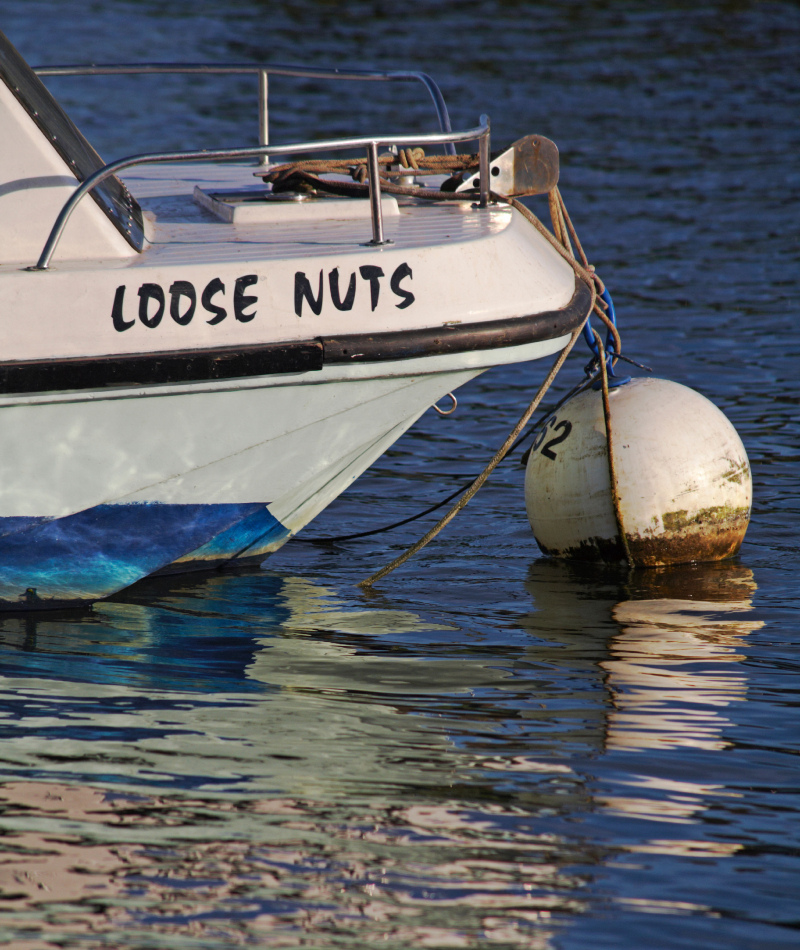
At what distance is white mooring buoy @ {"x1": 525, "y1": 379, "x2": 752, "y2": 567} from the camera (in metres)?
5.52

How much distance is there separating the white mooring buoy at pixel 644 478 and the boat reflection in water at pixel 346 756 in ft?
0.70

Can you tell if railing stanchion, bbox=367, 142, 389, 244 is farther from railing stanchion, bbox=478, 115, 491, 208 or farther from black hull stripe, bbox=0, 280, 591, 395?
railing stanchion, bbox=478, 115, 491, 208

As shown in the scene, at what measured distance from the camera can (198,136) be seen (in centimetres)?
1630

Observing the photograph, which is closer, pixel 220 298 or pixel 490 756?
pixel 490 756

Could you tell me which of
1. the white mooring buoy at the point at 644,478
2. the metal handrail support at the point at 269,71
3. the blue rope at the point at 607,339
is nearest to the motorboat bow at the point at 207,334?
the blue rope at the point at 607,339

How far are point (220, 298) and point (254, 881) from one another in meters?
2.03

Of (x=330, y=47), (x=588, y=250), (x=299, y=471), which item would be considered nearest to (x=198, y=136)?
(x=588, y=250)

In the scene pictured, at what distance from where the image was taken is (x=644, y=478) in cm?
552

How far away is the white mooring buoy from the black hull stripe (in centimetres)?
79

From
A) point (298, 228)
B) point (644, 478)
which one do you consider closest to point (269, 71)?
point (298, 228)

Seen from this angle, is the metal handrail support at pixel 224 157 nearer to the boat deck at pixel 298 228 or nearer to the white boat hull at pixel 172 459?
the boat deck at pixel 298 228

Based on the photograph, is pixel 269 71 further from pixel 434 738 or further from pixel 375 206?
pixel 434 738

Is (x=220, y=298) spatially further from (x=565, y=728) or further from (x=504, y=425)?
(x=504, y=425)

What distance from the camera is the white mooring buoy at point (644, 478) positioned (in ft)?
18.1
